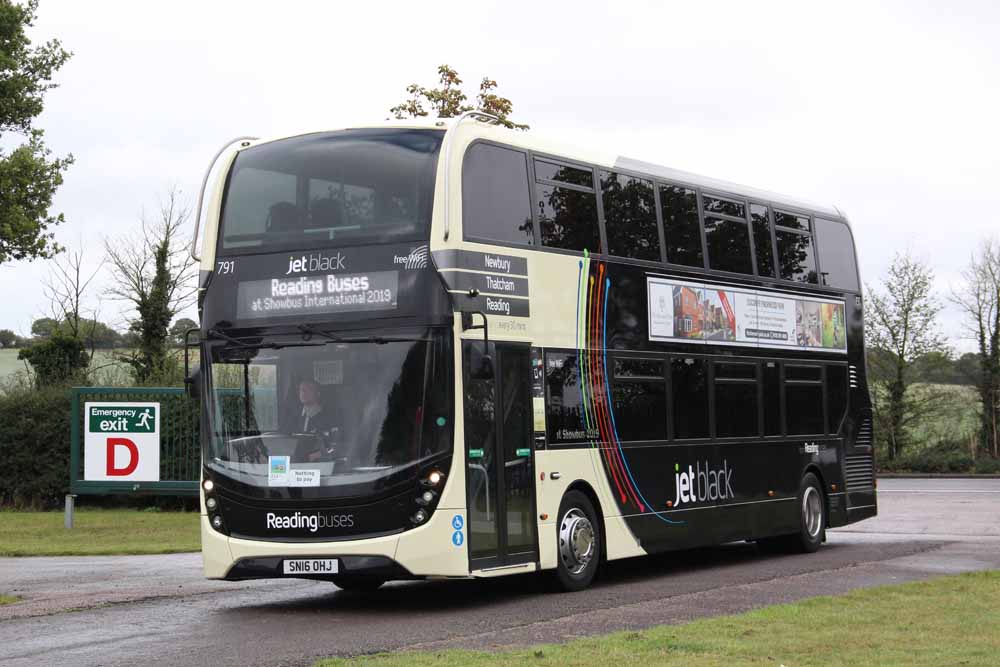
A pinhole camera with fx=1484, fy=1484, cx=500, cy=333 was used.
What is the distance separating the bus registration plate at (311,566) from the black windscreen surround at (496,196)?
3204 mm

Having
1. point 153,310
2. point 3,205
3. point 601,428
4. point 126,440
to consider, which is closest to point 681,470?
point 601,428

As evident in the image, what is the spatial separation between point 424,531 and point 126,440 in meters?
16.5

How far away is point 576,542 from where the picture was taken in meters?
14.9

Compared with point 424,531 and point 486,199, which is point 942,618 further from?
point 486,199

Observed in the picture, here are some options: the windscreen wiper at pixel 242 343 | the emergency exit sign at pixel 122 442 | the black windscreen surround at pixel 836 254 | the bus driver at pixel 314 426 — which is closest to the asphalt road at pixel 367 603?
the bus driver at pixel 314 426

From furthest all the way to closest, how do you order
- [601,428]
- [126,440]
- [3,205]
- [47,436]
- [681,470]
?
1. [3,205]
2. [47,436]
3. [126,440]
4. [681,470]
5. [601,428]

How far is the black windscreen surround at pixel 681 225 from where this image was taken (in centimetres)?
1716

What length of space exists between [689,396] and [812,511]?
4.01 m

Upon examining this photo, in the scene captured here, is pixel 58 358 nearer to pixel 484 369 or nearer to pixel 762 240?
pixel 762 240

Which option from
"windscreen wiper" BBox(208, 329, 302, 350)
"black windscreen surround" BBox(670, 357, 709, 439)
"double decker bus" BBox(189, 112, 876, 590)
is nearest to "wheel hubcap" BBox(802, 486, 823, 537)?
"black windscreen surround" BBox(670, 357, 709, 439)

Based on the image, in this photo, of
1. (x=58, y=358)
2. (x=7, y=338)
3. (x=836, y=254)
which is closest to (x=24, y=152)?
(x=58, y=358)

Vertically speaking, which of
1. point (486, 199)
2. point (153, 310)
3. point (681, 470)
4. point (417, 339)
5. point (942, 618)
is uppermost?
point (153, 310)

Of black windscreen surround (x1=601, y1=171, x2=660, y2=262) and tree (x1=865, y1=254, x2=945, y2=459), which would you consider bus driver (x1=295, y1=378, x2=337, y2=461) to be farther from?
tree (x1=865, y1=254, x2=945, y2=459)

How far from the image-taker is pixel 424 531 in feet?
42.4
